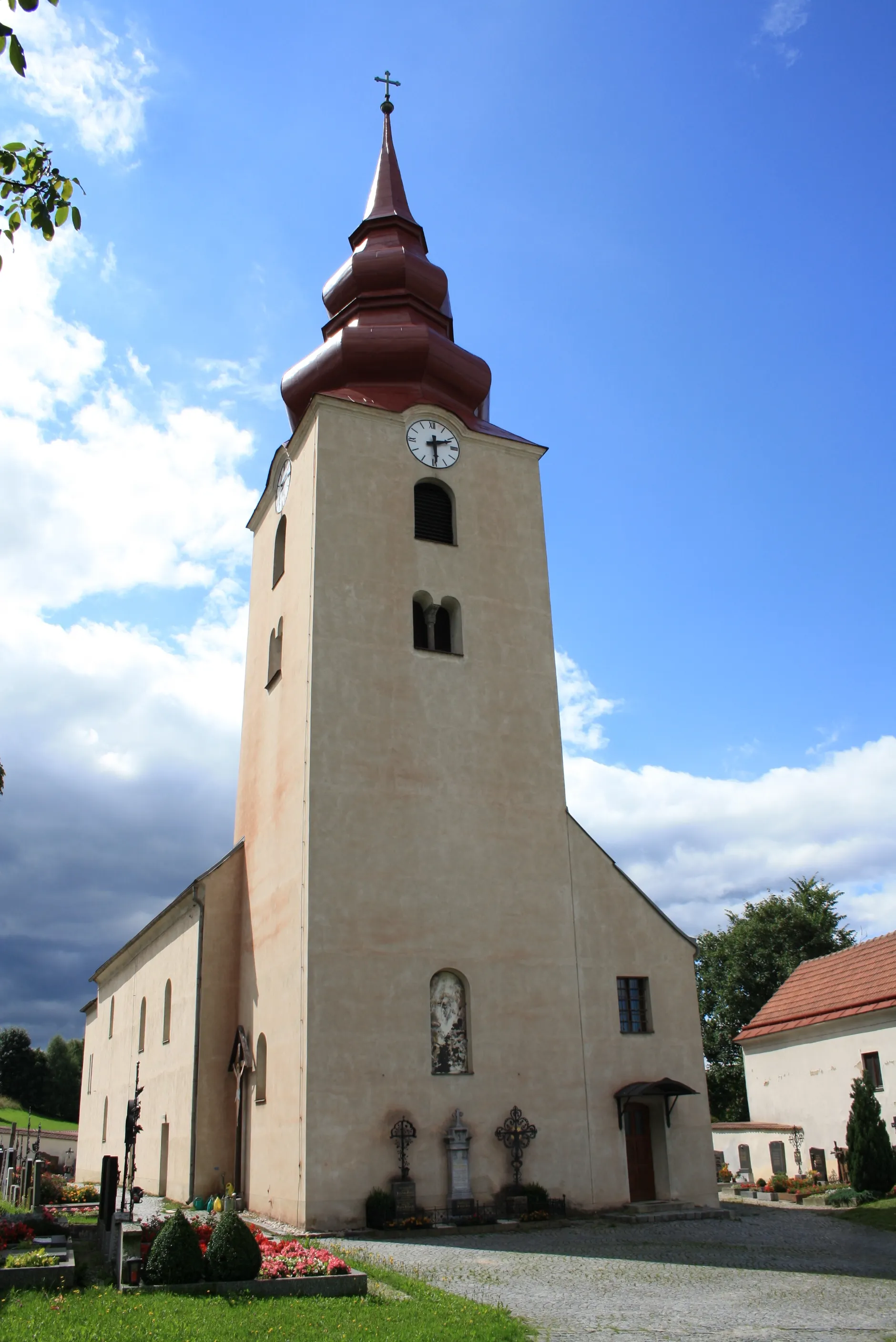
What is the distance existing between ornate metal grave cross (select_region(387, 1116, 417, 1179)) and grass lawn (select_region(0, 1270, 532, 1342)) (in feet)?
23.4

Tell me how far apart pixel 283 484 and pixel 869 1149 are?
66.5ft

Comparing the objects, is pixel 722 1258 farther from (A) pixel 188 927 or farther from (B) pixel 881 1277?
(A) pixel 188 927

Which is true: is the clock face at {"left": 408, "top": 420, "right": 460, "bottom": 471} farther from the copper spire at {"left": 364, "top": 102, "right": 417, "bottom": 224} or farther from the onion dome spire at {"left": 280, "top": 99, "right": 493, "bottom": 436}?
the copper spire at {"left": 364, "top": 102, "right": 417, "bottom": 224}

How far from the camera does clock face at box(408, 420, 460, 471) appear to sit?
24672 mm

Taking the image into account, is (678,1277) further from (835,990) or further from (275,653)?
(835,990)

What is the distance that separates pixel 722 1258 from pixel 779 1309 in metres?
3.96

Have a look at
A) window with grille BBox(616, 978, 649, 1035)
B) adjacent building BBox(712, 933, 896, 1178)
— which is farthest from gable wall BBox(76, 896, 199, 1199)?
adjacent building BBox(712, 933, 896, 1178)

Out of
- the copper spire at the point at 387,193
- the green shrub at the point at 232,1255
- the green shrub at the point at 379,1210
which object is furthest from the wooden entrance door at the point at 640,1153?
the copper spire at the point at 387,193

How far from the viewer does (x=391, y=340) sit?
25844 mm

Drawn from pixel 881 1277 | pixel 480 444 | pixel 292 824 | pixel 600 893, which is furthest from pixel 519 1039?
pixel 480 444

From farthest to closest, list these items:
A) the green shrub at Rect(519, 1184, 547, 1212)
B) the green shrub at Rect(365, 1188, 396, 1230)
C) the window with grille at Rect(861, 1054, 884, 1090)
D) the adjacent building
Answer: the adjacent building → the window with grille at Rect(861, 1054, 884, 1090) → the green shrub at Rect(519, 1184, 547, 1212) → the green shrub at Rect(365, 1188, 396, 1230)

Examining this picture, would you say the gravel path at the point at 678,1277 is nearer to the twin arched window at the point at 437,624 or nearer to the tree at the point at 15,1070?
the twin arched window at the point at 437,624

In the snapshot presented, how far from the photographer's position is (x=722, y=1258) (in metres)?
14.7

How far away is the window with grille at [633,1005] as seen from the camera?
21.6 m
